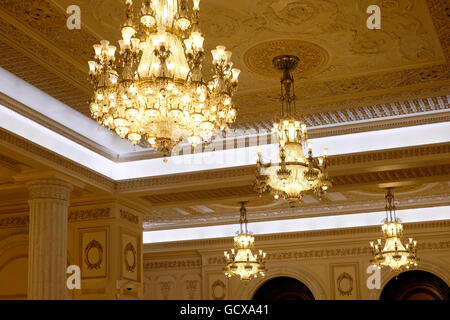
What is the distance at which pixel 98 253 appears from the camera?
445 inches

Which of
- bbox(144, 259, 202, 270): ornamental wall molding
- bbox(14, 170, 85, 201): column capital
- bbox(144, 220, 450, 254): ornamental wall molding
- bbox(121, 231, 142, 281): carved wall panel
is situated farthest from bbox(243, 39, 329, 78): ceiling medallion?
bbox(144, 259, 202, 270): ornamental wall molding

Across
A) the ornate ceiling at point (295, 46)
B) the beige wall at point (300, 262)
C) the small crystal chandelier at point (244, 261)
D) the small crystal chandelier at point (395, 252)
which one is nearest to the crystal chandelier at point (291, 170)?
the ornate ceiling at point (295, 46)

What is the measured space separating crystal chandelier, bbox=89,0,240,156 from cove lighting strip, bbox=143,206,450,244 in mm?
10945

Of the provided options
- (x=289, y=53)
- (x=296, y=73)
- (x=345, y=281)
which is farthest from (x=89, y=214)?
(x=345, y=281)

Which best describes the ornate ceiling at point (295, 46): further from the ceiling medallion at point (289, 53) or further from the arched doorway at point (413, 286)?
the arched doorway at point (413, 286)

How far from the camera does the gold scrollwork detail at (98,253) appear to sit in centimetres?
1124

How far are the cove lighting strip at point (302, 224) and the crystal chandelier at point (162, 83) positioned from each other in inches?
431

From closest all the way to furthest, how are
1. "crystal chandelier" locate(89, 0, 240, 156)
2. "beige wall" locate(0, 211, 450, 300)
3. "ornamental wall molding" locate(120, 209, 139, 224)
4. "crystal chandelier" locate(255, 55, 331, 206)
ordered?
"crystal chandelier" locate(89, 0, 240, 156), "crystal chandelier" locate(255, 55, 331, 206), "beige wall" locate(0, 211, 450, 300), "ornamental wall molding" locate(120, 209, 139, 224)

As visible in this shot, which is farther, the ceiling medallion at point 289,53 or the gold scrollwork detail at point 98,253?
the gold scrollwork detail at point 98,253

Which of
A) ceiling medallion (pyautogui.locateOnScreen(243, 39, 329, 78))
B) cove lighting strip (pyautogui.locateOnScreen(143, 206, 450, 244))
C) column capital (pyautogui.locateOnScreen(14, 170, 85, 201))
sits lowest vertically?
column capital (pyautogui.locateOnScreen(14, 170, 85, 201))

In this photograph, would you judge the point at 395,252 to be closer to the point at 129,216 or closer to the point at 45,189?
the point at 129,216

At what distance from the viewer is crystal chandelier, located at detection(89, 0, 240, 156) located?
4.97 metres

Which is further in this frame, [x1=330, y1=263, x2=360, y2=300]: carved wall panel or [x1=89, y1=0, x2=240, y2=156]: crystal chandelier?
[x1=330, y1=263, x2=360, y2=300]: carved wall panel

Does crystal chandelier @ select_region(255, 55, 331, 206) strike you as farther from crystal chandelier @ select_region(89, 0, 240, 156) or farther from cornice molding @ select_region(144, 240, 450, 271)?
cornice molding @ select_region(144, 240, 450, 271)
